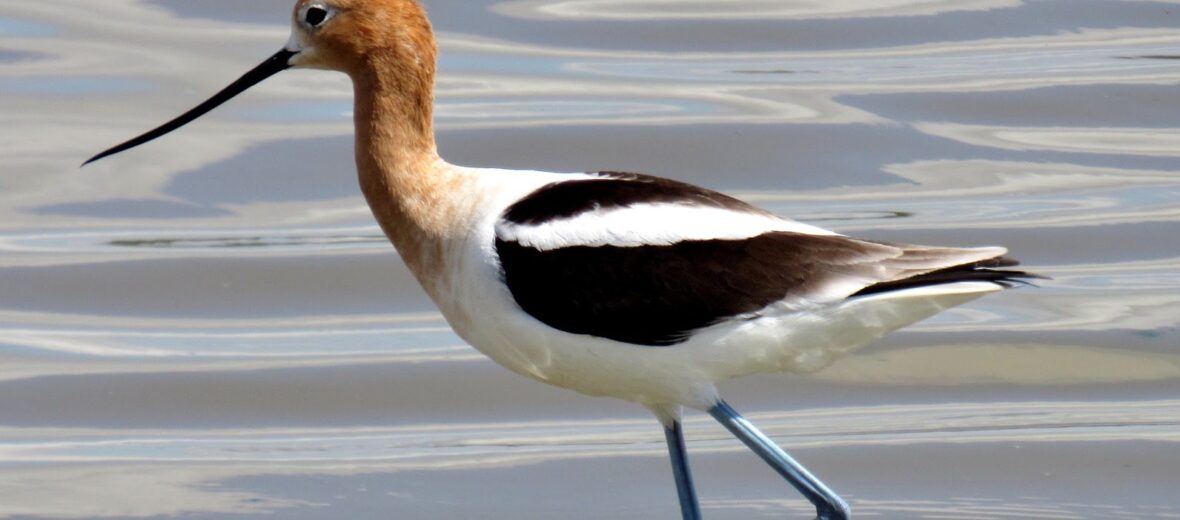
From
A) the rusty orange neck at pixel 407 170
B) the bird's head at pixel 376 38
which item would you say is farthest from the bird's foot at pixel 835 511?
the bird's head at pixel 376 38

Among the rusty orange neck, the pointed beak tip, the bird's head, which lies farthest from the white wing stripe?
the pointed beak tip

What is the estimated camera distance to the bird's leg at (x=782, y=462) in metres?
4.84

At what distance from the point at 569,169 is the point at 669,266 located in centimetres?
411

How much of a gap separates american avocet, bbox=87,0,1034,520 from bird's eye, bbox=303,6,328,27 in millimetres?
621

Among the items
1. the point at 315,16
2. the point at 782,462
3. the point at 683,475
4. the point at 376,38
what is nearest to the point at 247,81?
the point at 315,16

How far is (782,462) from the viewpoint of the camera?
16.2 feet

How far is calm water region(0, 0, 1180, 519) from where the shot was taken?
614 centimetres

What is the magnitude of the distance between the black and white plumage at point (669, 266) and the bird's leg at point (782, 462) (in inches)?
10.4

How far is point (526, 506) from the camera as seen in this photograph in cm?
589

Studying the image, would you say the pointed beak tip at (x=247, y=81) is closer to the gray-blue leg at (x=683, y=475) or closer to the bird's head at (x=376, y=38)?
the bird's head at (x=376, y=38)

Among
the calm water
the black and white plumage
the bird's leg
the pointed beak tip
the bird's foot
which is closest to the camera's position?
the black and white plumage

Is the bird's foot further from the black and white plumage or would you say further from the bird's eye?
the bird's eye

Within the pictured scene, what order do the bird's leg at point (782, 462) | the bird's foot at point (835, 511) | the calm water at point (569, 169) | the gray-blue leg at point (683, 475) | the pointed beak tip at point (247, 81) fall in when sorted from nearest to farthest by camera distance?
1. the bird's leg at point (782, 462)
2. the bird's foot at point (835, 511)
3. the gray-blue leg at point (683, 475)
4. the pointed beak tip at point (247, 81)
5. the calm water at point (569, 169)

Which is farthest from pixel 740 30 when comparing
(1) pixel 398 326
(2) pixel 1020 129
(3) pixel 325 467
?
(3) pixel 325 467
